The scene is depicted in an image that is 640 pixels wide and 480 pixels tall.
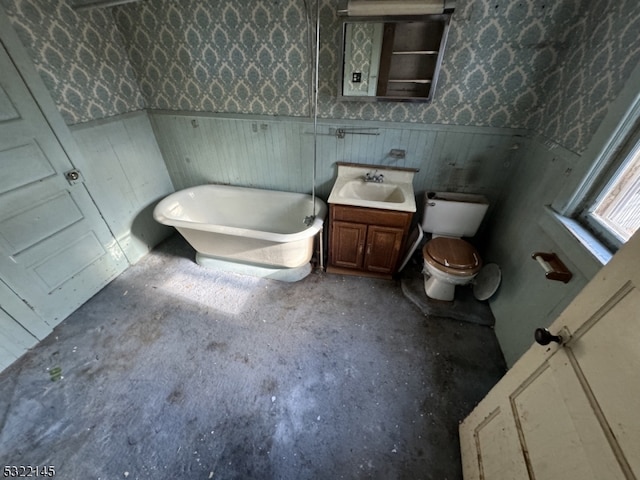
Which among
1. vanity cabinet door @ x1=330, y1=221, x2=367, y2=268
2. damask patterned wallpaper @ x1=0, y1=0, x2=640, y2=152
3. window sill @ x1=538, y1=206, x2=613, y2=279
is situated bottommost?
vanity cabinet door @ x1=330, y1=221, x2=367, y2=268

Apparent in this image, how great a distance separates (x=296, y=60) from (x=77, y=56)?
1463 millimetres

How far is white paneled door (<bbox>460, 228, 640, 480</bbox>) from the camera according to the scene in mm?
535

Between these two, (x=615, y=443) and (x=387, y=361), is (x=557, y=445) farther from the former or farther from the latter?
(x=387, y=361)

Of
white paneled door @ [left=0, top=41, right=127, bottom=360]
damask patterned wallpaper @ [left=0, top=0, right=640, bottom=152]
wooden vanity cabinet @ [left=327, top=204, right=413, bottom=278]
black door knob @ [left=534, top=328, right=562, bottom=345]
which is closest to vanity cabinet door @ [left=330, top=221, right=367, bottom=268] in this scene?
wooden vanity cabinet @ [left=327, top=204, right=413, bottom=278]

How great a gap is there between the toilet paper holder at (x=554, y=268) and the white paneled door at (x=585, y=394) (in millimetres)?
481

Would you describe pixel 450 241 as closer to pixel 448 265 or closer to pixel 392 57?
pixel 448 265

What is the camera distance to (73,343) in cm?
167

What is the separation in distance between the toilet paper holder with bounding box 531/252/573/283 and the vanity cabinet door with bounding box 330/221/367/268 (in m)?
1.01

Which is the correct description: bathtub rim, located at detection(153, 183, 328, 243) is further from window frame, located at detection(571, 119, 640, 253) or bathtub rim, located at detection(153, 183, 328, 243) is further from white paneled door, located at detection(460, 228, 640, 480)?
window frame, located at detection(571, 119, 640, 253)

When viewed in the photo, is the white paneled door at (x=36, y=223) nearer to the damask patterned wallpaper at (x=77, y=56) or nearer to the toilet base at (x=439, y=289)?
the damask patterned wallpaper at (x=77, y=56)

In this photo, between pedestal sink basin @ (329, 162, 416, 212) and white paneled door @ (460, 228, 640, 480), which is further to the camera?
pedestal sink basin @ (329, 162, 416, 212)

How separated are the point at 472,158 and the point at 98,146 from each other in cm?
279

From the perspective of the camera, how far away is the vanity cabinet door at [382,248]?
186cm

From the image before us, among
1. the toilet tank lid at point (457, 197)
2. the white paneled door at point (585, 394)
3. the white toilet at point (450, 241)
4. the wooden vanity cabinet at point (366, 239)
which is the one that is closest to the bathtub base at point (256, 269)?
the wooden vanity cabinet at point (366, 239)
